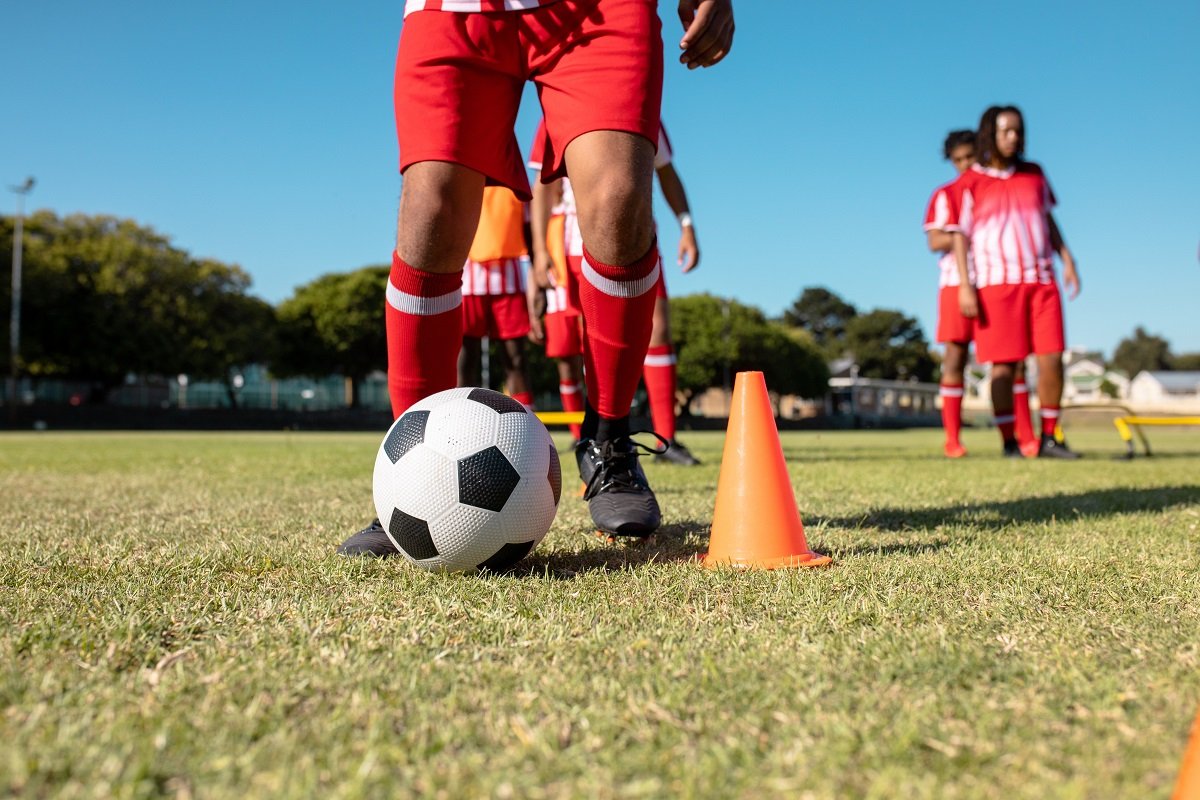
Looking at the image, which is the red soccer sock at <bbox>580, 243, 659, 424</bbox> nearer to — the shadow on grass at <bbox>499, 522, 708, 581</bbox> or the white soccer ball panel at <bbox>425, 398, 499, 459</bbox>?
the shadow on grass at <bbox>499, 522, 708, 581</bbox>

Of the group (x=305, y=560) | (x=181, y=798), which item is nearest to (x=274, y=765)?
(x=181, y=798)

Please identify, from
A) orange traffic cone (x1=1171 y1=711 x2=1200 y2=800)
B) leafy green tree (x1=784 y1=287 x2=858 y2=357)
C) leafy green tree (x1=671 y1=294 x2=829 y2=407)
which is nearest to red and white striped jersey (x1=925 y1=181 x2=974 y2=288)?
orange traffic cone (x1=1171 y1=711 x2=1200 y2=800)

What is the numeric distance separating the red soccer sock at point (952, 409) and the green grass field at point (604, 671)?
252 inches

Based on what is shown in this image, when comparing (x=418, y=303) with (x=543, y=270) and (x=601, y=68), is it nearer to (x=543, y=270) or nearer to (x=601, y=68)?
(x=601, y=68)

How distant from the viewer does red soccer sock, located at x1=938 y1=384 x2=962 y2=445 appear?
9132mm

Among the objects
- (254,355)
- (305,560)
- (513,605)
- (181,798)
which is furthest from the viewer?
(254,355)

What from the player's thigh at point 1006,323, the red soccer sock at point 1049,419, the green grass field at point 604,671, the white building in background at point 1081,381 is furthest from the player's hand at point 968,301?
the white building in background at point 1081,381

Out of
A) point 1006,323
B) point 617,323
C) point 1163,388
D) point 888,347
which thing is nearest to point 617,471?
point 617,323

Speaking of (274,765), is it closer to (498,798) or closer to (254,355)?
(498,798)

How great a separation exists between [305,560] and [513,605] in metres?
0.91

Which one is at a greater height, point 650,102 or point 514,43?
point 514,43

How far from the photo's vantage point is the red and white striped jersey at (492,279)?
7.07 m

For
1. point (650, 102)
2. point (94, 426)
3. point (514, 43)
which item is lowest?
point (94, 426)

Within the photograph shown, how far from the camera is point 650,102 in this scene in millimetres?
2668
